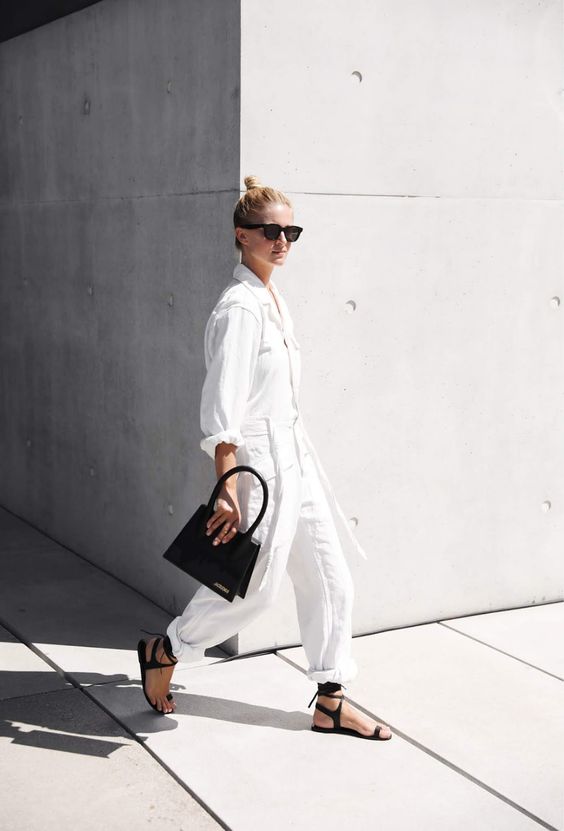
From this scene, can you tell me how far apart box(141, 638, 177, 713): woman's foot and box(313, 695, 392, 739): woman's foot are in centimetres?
57

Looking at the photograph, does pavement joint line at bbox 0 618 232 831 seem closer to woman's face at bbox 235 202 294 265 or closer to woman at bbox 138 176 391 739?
woman at bbox 138 176 391 739

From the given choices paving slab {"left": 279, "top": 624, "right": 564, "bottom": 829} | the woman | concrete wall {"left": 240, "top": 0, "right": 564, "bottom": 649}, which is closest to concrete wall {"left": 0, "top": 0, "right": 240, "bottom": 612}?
concrete wall {"left": 240, "top": 0, "right": 564, "bottom": 649}

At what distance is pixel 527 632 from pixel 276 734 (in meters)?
1.66

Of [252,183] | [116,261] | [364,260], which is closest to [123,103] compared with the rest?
[116,261]

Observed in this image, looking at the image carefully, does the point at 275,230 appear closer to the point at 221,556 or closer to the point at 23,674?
the point at 221,556

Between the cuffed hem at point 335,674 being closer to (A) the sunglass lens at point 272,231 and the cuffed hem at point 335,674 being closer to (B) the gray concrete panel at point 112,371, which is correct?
(B) the gray concrete panel at point 112,371

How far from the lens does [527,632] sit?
18.9 feet

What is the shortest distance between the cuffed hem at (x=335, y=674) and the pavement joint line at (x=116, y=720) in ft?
2.10

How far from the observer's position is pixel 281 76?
5.12 metres

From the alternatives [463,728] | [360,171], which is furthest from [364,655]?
[360,171]

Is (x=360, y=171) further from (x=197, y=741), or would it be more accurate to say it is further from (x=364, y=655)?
(x=197, y=741)

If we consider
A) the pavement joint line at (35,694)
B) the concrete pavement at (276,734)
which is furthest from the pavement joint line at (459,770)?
the pavement joint line at (35,694)

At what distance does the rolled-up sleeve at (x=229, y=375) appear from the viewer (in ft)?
13.8

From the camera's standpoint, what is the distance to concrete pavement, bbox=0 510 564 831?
3984 mm
